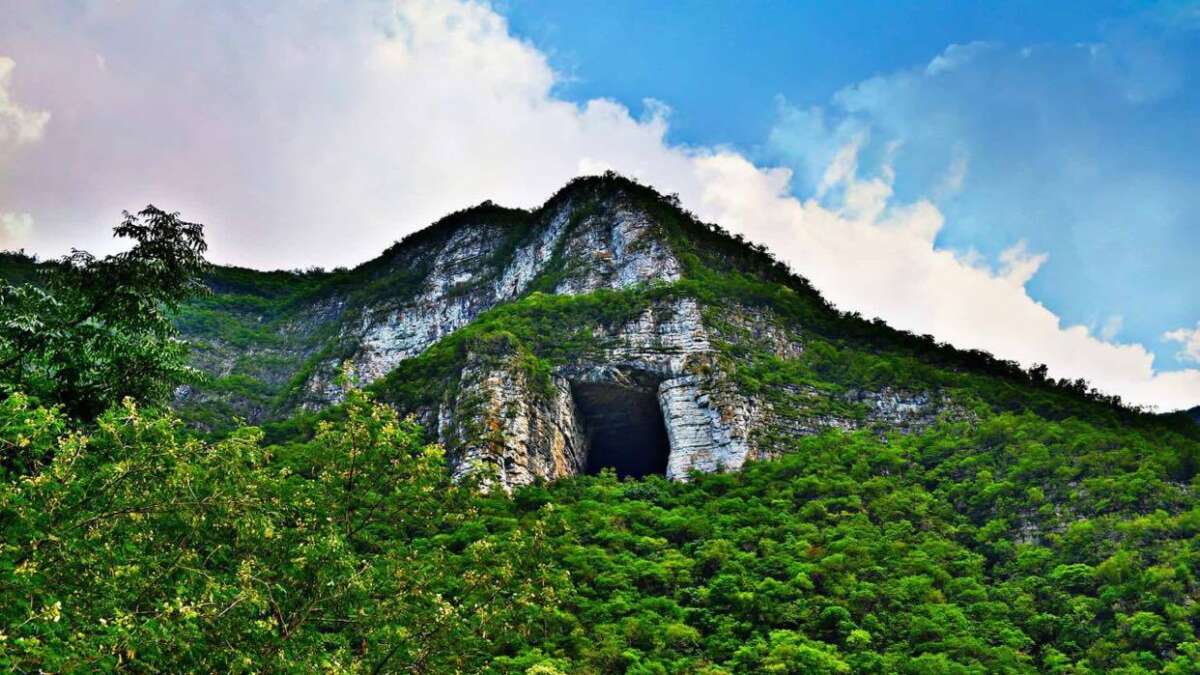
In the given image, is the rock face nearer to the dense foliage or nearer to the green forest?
the green forest

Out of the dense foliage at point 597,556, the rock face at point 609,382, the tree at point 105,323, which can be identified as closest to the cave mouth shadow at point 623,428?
the rock face at point 609,382

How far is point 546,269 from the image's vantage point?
5116cm

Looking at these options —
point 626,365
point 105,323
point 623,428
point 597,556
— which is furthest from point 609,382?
point 105,323

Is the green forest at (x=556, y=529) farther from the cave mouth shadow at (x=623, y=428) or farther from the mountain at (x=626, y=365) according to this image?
the cave mouth shadow at (x=623, y=428)

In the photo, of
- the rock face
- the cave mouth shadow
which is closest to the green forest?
the rock face

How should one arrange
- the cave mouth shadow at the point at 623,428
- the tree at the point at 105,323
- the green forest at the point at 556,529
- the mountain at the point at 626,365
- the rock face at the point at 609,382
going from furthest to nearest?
the cave mouth shadow at the point at 623,428 < the mountain at the point at 626,365 < the rock face at the point at 609,382 < the tree at the point at 105,323 < the green forest at the point at 556,529

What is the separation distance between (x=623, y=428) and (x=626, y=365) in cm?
365

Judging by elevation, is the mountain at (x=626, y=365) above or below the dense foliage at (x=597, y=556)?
above

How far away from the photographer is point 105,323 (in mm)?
15242

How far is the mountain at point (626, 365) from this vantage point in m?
36.0

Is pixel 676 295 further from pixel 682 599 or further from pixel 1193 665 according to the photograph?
pixel 1193 665

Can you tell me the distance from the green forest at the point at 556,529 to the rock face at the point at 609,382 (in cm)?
130

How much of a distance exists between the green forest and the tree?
0.05m

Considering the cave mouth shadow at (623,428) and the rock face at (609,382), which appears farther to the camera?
the cave mouth shadow at (623,428)
